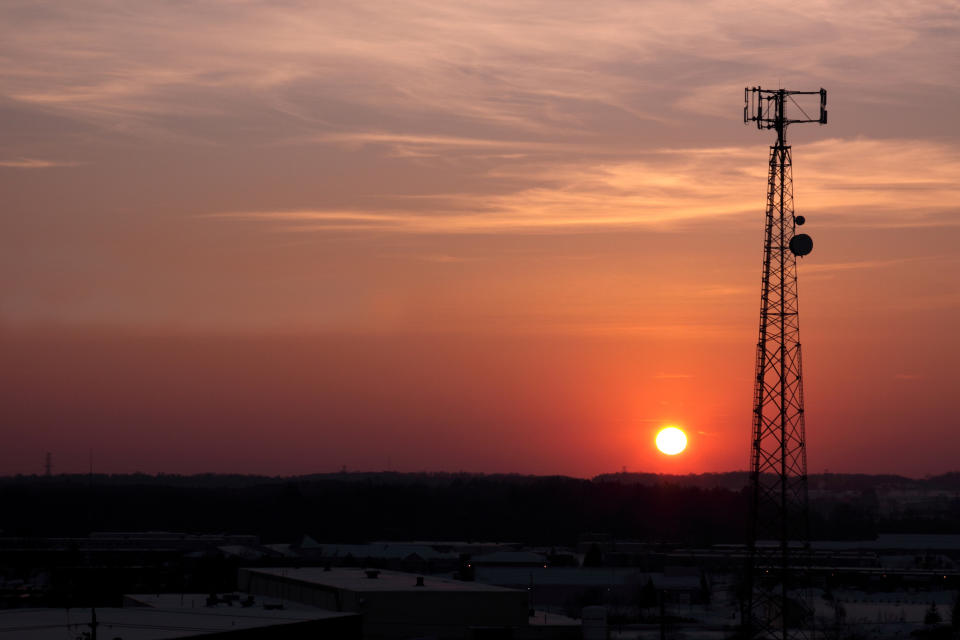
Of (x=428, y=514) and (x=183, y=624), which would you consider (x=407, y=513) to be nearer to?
(x=428, y=514)

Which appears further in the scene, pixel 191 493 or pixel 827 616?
pixel 191 493

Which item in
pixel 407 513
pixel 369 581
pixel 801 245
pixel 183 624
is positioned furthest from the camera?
pixel 407 513

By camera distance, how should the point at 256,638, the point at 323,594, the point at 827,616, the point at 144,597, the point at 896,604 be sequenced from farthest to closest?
the point at 896,604
the point at 827,616
the point at 144,597
the point at 323,594
the point at 256,638

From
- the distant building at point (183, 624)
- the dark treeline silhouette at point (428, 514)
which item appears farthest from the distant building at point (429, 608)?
the dark treeline silhouette at point (428, 514)

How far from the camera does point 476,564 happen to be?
90812mm

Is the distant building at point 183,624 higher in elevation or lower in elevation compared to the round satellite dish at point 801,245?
lower

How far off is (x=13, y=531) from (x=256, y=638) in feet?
385

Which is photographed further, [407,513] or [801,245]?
[407,513]

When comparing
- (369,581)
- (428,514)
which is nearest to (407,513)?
(428,514)

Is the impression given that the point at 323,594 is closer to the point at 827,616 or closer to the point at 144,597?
the point at 144,597

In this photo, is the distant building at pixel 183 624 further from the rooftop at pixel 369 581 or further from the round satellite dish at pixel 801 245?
the round satellite dish at pixel 801 245

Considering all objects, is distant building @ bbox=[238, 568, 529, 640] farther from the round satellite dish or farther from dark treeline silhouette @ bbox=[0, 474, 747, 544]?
dark treeline silhouette @ bbox=[0, 474, 747, 544]

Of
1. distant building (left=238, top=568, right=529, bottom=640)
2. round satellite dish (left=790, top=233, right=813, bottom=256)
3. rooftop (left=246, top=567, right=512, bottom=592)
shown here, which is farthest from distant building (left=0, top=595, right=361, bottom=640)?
round satellite dish (left=790, top=233, right=813, bottom=256)

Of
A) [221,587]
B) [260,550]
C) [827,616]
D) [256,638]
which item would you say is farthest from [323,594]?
[260,550]
